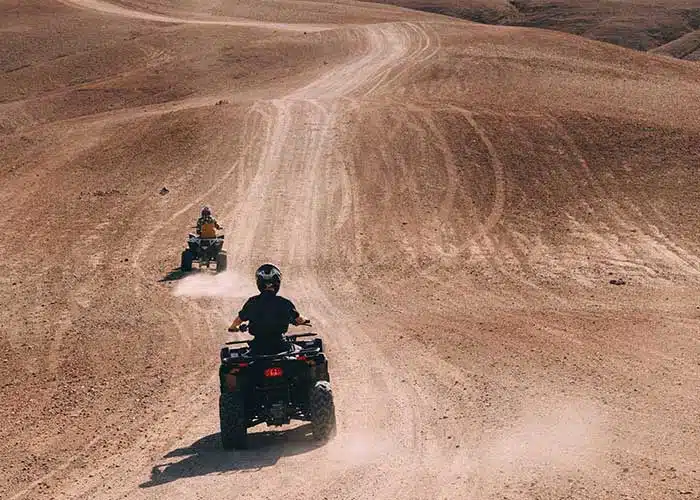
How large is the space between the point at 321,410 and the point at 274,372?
31.3 inches

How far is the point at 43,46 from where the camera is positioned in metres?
65.9

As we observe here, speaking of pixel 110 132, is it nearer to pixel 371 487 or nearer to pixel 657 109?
pixel 657 109

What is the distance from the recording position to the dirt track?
47.5 ft

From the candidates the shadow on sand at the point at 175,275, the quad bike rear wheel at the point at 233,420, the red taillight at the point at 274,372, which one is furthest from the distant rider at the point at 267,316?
the shadow on sand at the point at 175,275

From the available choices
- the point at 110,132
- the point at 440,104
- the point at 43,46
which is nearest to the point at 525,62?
the point at 440,104

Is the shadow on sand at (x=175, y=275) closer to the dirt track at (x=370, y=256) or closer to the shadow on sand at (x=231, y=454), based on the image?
the dirt track at (x=370, y=256)

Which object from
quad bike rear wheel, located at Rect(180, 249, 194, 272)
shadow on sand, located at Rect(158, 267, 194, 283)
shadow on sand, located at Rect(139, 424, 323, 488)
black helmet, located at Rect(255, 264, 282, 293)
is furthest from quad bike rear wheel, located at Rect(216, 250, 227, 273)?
black helmet, located at Rect(255, 264, 282, 293)

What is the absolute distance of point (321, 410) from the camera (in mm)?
14547

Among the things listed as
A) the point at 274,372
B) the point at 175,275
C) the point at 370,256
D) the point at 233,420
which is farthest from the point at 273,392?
the point at 370,256

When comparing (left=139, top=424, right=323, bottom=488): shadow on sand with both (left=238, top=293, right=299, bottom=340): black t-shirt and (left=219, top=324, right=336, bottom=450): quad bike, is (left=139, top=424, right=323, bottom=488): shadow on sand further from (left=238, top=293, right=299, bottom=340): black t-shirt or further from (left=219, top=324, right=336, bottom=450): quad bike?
(left=238, top=293, right=299, bottom=340): black t-shirt

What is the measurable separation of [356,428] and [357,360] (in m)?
4.66

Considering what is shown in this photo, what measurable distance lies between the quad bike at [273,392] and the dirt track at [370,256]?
1.15 feet

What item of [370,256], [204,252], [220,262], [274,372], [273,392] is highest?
[274,372]

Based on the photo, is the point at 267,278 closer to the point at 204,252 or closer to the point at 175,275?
the point at 175,275
